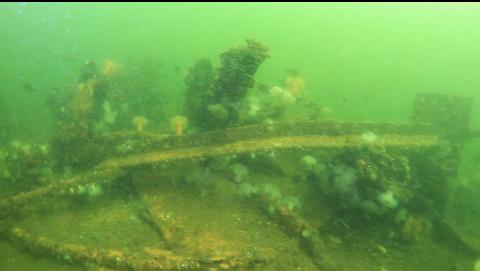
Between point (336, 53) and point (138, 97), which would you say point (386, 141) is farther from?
point (336, 53)

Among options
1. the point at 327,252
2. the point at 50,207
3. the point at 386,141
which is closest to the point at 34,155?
the point at 50,207

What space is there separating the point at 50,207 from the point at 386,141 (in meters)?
5.35

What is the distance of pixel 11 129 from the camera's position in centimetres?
1294

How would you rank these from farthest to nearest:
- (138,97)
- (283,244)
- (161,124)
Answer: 1. (138,97)
2. (161,124)
3. (283,244)

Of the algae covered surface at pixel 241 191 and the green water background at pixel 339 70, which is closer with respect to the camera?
the algae covered surface at pixel 241 191

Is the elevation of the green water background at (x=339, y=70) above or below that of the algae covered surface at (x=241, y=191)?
below

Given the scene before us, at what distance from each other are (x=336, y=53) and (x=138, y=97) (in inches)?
696

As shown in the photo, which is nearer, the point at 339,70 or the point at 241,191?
the point at 241,191

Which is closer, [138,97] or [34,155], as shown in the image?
[34,155]

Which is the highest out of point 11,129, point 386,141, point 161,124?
point 386,141

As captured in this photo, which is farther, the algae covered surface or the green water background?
the green water background

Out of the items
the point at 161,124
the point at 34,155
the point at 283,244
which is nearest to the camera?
the point at 283,244

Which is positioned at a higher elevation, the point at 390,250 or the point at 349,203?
the point at 349,203

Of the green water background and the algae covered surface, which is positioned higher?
the algae covered surface
